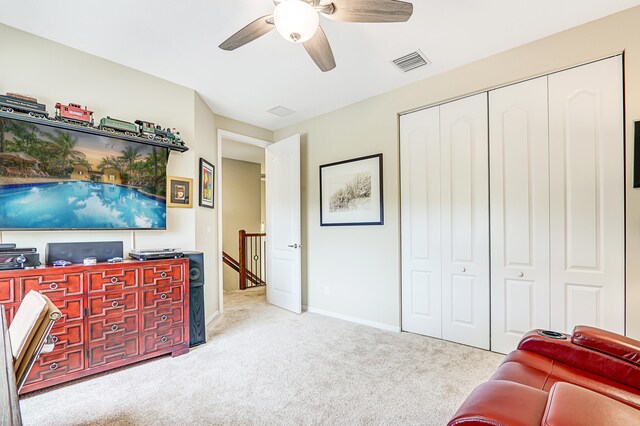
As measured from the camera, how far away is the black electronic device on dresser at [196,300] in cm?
290

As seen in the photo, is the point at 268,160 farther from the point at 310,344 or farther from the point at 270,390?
the point at 270,390

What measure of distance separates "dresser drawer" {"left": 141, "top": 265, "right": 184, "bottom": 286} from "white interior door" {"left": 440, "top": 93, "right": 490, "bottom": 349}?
2508 millimetres

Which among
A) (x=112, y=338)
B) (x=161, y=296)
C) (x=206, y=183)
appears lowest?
(x=112, y=338)

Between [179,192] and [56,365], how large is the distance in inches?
65.5

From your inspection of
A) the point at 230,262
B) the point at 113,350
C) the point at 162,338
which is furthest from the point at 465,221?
the point at 230,262

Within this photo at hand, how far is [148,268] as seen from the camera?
2.57 m

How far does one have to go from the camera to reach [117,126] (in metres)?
2.60

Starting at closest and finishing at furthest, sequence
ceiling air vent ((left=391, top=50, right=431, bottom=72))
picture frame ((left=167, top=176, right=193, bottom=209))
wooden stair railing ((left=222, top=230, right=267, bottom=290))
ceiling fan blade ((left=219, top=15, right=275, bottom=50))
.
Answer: ceiling fan blade ((left=219, top=15, right=275, bottom=50)), ceiling air vent ((left=391, top=50, right=431, bottom=72)), picture frame ((left=167, top=176, right=193, bottom=209)), wooden stair railing ((left=222, top=230, right=267, bottom=290))

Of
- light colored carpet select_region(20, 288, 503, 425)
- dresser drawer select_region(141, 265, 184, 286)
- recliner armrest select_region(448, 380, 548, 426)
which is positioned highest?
dresser drawer select_region(141, 265, 184, 286)

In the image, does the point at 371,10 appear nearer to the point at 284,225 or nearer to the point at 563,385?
the point at 563,385

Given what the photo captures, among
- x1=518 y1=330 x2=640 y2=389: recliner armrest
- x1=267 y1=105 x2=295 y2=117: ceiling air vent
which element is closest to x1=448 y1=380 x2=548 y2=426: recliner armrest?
x1=518 y1=330 x2=640 y2=389: recliner armrest

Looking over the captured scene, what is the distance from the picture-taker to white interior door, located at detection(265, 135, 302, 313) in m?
4.09

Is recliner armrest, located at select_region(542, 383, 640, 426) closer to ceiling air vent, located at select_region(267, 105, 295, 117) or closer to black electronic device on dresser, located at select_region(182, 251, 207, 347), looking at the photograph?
black electronic device on dresser, located at select_region(182, 251, 207, 347)

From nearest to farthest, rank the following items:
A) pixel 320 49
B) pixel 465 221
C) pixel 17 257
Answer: pixel 320 49, pixel 17 257, pixel 465 221
